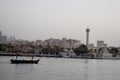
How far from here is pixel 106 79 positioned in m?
25.6

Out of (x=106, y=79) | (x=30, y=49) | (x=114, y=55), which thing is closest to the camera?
(x=106, y=79)

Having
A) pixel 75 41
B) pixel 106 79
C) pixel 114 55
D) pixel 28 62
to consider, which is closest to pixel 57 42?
pixel 75 41

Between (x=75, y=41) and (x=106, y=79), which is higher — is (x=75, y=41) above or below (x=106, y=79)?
above

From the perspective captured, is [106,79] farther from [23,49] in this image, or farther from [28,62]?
[23,49]

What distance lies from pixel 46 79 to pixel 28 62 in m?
23.9

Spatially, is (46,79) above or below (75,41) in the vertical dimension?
below

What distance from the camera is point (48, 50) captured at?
105 metres

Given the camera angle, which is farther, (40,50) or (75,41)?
(75,41)

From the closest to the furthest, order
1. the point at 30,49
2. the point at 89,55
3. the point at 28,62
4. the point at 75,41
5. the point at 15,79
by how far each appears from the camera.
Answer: the point at 15,79 → the point at 28,62 → the point at 89,55 → the point at 30,49 → the point at 75,41

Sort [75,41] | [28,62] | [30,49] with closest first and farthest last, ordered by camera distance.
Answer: [28,62]
[30,49]
[75,41]

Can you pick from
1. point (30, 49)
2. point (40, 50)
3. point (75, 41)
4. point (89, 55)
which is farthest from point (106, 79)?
point (75, 41)

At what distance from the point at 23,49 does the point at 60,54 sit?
A: 18226mm

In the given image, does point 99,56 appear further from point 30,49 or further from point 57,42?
point 57,42

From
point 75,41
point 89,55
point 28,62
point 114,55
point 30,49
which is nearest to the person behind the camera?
point 28,62
